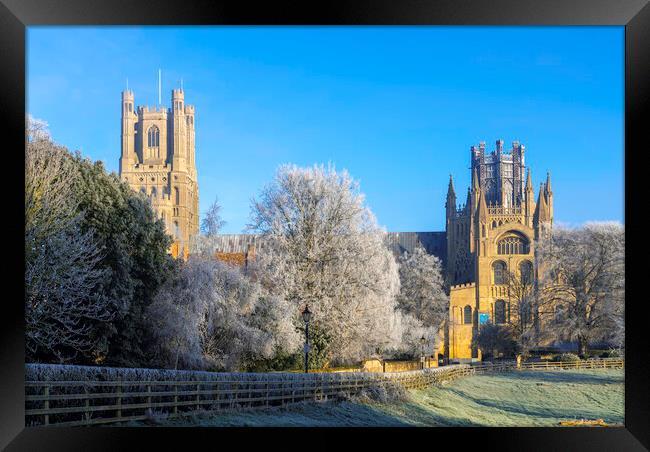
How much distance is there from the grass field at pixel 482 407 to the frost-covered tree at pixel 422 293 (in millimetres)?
5258

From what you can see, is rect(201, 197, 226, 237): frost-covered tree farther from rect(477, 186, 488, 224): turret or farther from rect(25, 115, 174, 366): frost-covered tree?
rect(477, 186, 488, 224): turret

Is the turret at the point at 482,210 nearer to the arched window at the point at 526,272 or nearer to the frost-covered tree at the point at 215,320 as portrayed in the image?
the arched window at the point at 526,272

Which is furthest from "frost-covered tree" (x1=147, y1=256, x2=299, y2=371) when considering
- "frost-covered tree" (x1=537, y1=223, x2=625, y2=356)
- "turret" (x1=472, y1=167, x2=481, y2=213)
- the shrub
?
"turret" (x1=472, y1=167, x2=481, y2=213)

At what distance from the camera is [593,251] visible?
2691cm

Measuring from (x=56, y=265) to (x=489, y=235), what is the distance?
134 feet

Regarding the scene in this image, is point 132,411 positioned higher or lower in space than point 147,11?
lower

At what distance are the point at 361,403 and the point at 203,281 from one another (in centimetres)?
495

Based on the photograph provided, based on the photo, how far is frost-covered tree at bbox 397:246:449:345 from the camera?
31670mm

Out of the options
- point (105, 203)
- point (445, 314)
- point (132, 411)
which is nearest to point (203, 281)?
point (105, 203)

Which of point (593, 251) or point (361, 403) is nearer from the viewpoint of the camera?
point (361, 403)

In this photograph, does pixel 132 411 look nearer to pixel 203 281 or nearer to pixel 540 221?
pixel 203 281

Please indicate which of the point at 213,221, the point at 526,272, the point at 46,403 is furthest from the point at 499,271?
the point at 46,403

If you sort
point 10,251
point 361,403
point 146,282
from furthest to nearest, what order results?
point 146,282 → point 361,403 → point 10,251

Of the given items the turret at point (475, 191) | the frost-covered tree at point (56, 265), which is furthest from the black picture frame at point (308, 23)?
the turret at point (475, 191)
